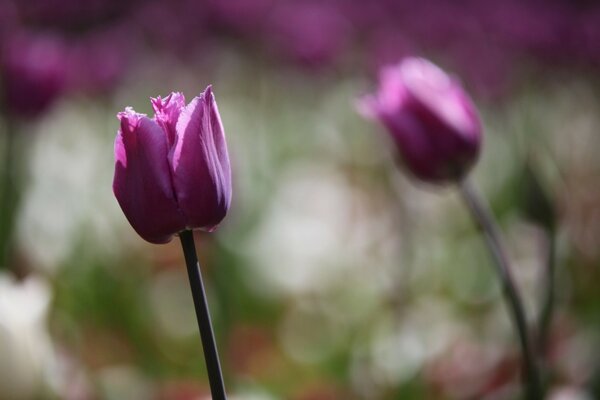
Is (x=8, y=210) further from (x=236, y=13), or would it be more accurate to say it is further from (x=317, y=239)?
(x=236, y=13)

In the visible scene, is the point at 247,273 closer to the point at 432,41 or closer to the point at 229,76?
the point at 432,41

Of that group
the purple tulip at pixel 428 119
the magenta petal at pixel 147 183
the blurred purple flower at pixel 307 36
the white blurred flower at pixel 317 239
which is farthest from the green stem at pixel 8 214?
the blurred purple flower at pixel 307 36

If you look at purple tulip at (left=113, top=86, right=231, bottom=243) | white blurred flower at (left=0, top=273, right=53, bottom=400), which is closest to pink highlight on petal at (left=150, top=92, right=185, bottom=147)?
purple tulip at (left=113, top=86, right=231, bottom=243)

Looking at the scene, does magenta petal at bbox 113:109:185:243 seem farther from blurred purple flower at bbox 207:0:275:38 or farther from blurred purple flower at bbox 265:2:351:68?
blurred purple flower at bbox 207:0:275:38

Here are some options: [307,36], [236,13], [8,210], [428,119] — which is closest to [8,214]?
[8,210]

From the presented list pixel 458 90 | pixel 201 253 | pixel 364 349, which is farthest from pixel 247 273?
pixel 458 90

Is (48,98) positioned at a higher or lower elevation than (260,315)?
higher
